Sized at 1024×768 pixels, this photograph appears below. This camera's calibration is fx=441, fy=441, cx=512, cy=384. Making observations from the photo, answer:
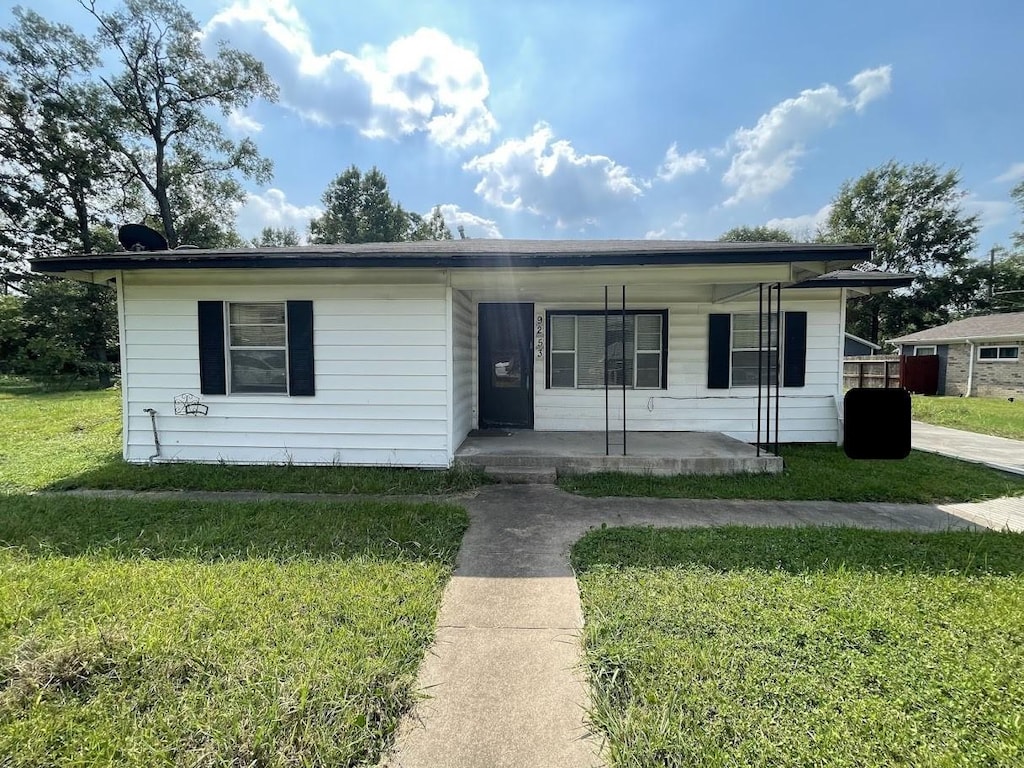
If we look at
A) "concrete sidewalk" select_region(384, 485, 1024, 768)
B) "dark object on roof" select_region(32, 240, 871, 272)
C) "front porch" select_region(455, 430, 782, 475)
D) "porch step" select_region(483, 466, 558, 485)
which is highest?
"dark object on roof" select_region(32, 240, 871, 272)

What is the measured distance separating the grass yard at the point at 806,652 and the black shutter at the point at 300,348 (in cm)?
399

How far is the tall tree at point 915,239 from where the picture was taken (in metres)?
25.7

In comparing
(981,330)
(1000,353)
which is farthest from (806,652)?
(981,330)

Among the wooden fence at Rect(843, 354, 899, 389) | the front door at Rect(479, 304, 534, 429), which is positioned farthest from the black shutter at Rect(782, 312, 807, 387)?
the wooden fence at Rect(843, 354, 899, 389)

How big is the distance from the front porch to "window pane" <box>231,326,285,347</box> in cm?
271

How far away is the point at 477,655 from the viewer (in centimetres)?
220

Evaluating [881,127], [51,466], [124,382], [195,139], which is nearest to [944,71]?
[881,127]

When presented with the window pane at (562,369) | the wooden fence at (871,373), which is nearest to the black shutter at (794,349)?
the window pane at (562,369)

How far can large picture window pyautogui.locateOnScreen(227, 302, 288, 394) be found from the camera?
5520mm

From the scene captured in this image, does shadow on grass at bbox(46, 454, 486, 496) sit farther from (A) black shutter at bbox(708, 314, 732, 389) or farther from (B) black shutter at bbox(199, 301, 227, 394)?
(A) black shutter at bbox(708, 314, 732, 389)

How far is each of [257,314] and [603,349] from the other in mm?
4846

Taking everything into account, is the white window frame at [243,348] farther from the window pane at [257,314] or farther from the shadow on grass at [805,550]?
the shadow on grass at [805,550]

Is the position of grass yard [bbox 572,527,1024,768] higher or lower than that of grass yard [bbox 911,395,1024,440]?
lower

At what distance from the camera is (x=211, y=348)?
5477mm
